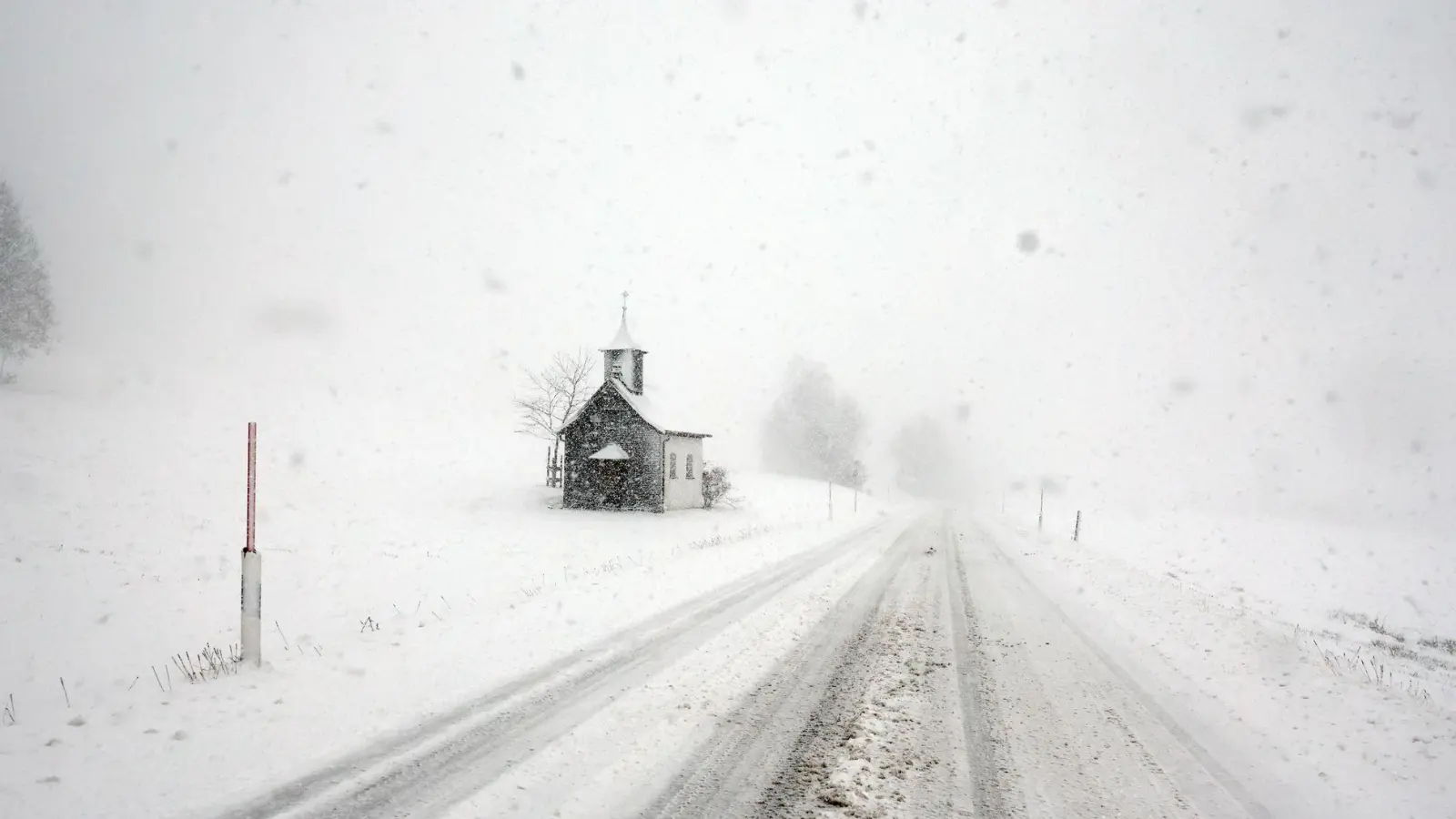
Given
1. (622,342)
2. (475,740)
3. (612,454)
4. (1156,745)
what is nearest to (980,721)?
(1156,745)

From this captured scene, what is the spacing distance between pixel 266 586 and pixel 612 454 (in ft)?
52.1

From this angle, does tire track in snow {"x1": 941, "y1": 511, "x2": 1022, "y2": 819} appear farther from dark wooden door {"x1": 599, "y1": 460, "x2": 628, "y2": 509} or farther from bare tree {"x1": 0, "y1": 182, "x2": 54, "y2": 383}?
bare tree {"x1": 0, "y1": 182, "x2": 54, "y2": 383}

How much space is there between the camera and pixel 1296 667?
24.0 ft

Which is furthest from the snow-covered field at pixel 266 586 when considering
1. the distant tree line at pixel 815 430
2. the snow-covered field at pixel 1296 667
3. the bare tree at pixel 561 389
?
the distant tree line at pixel 815 430

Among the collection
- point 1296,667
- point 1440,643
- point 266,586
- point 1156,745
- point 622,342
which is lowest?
point 1440,643

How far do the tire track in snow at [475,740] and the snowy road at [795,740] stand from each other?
17 millimetres

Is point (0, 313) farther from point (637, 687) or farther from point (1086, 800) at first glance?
point (1086, 800)

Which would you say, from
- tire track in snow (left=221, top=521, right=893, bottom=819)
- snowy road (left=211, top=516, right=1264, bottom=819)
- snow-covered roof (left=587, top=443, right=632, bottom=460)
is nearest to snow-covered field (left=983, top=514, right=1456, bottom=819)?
snowy road (left=211, top=516, right=1264, bottom=819)

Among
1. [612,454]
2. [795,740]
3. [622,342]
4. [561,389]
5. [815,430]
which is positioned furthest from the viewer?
[815,430]

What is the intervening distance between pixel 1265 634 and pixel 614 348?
26.5 metres

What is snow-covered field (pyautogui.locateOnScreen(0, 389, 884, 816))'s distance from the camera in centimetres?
418

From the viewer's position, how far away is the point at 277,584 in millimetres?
15289

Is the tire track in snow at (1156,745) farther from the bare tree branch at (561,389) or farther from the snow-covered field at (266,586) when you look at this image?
the bare tree branch at (561,389)

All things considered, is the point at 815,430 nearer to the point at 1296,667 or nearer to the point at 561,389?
the point at 561,389
